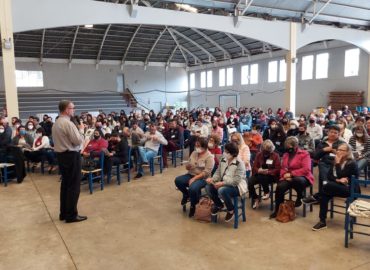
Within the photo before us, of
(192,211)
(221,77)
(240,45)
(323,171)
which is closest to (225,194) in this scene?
(192,211)

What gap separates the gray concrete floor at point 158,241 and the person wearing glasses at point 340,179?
245mm

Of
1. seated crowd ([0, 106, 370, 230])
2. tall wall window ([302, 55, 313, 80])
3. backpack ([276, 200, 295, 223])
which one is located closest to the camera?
seated crowd ([0, 106, 370, 230])

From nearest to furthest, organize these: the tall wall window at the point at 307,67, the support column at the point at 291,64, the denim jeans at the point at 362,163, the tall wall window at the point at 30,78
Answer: the denim jeans at the point at 362,163 → the support column at the point at 291,64 → the tall wall window at the point at 307,67 → the tall wall window at the point at 30,78

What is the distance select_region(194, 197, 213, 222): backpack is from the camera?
3.93 meters

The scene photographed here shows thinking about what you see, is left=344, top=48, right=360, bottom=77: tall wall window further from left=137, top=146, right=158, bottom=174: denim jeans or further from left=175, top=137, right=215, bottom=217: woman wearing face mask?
left=175, top=137, right=215, bottom=217: woman wearing face mask

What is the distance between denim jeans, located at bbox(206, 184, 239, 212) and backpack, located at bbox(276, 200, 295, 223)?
610mm

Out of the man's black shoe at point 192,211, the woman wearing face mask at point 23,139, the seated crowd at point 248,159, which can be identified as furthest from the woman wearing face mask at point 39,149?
the man's black shoe at point 192,211

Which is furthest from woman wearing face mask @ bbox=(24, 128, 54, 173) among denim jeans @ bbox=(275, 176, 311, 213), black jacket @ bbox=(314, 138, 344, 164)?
black jacket @ bbox=(314, 138, 344, 164)

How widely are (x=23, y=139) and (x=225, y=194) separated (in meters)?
5.03

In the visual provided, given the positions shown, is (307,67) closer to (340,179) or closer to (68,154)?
(340,179)

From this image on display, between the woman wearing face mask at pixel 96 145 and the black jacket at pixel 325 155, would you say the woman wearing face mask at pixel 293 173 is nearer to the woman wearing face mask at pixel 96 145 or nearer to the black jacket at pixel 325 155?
the black jacket at pixel 325 155

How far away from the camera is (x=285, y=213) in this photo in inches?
152

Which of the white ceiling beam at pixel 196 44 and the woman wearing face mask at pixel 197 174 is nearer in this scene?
the woman wearing face mask at pixel 197 174

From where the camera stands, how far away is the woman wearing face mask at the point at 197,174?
400cm
